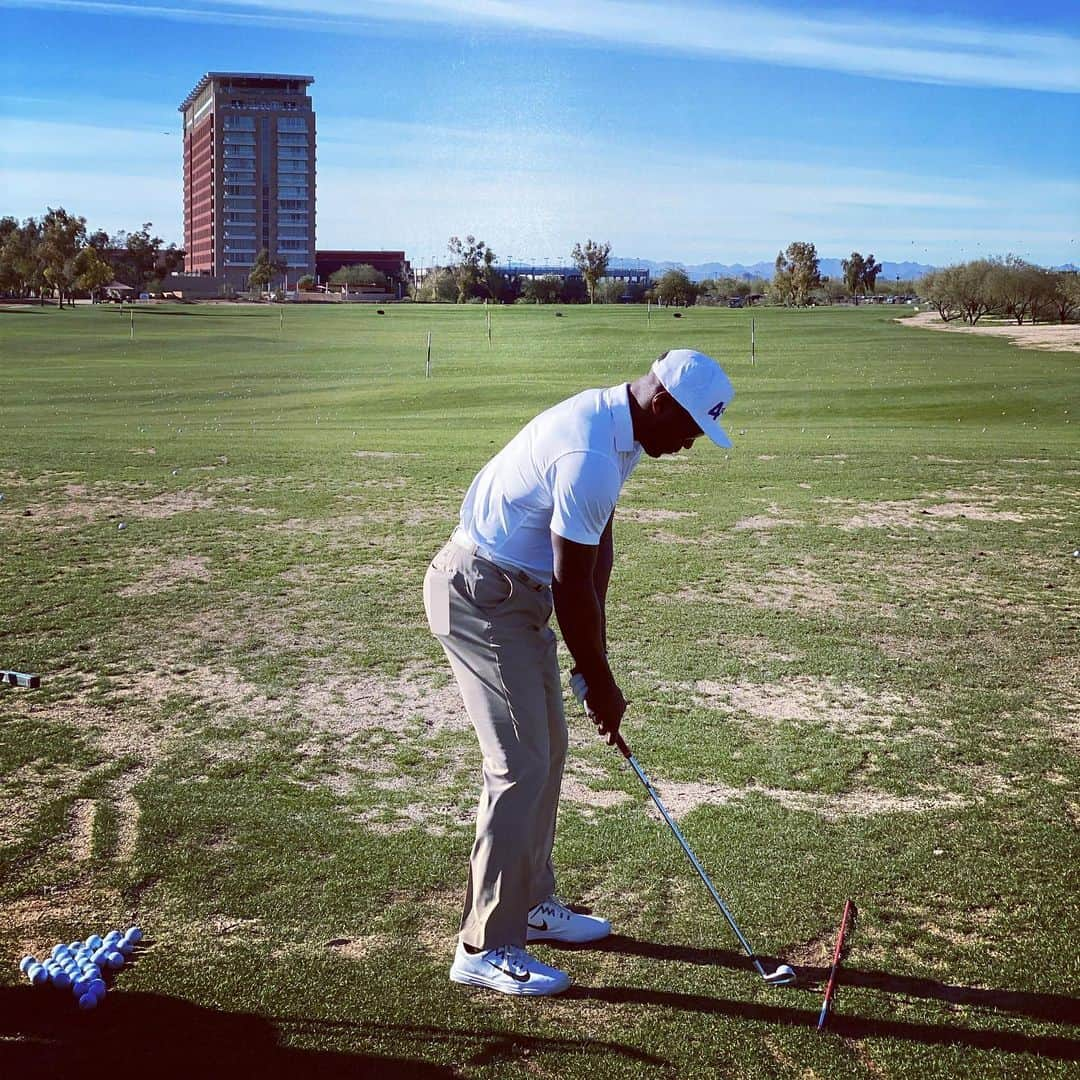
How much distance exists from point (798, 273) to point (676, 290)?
1269cm

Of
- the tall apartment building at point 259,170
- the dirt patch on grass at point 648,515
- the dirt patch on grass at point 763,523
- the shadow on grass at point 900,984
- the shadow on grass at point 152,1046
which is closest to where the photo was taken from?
the shadow on grass at point 152,1046

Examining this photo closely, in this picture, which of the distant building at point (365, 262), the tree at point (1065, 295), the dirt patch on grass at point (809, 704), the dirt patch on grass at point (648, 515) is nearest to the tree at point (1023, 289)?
the tree at point (1065, 295)

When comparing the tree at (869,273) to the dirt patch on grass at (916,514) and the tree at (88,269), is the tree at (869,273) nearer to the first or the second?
the tree at (88,269)

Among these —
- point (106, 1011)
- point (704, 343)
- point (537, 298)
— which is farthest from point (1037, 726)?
point (537, 298)

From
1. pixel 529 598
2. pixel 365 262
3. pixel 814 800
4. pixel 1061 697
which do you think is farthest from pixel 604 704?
pixel 365 262

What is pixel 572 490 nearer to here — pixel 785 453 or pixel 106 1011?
pixel 106 1011

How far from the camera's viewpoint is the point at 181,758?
691 centimetres

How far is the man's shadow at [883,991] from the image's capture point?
4312mm

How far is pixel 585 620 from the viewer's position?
14.7 feet

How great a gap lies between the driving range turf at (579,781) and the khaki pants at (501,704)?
14.0 inches

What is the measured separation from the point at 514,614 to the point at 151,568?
7.81 meters

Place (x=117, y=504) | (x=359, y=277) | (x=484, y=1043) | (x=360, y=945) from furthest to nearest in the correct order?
1. (x=359, y=277)
2. (x=117, y=504)
3. (x=360, y=945)
4. (x=484, y=1043)

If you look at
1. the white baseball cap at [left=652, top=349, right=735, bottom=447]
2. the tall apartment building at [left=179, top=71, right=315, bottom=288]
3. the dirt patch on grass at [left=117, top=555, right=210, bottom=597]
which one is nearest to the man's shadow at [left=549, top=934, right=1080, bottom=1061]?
the white baseball cap at [left=652, top=349, right=735, bottom=447]

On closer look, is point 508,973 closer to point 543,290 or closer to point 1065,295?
point 1065,295
